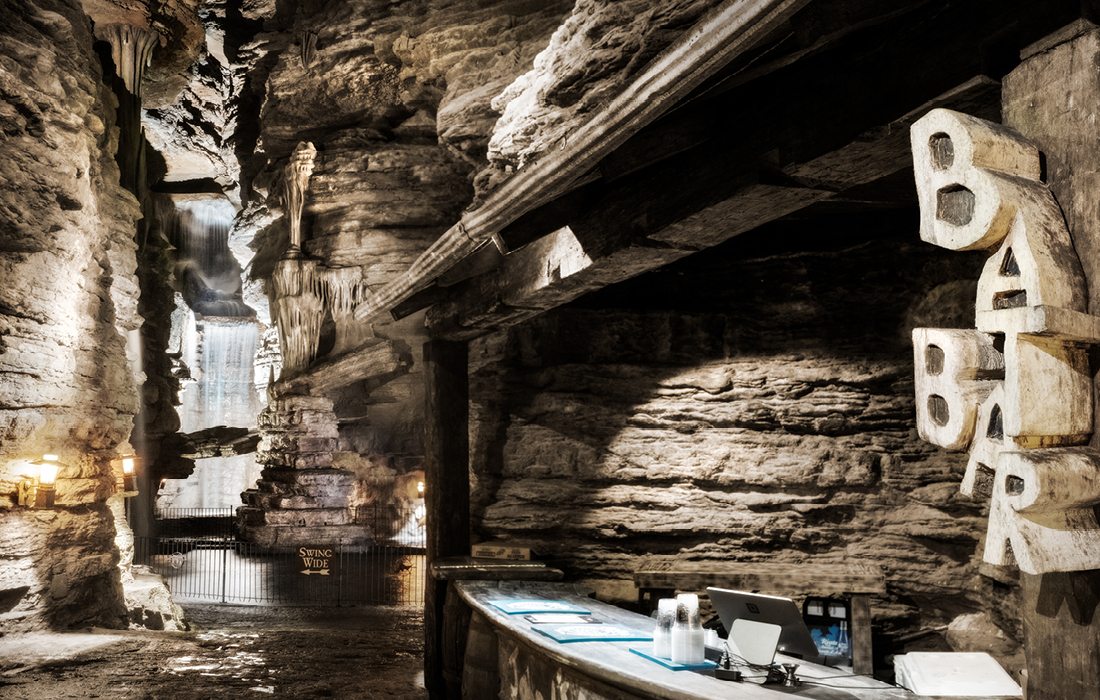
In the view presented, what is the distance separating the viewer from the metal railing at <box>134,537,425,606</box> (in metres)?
12.6

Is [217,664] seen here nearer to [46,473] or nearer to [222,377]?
[46,473]

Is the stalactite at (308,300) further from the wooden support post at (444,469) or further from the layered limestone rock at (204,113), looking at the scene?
the wooden support post at (444,469)

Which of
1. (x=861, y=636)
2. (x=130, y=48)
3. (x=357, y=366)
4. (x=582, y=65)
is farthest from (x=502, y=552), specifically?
(x=130, y=48)

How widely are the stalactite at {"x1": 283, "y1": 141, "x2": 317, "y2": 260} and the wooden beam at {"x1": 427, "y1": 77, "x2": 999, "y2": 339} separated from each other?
10.9 metres

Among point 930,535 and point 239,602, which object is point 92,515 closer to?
point 239,602

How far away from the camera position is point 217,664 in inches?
295

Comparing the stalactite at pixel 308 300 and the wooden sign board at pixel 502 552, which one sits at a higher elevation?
the stalactite at pixel 308 300

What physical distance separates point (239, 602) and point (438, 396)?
7776mm

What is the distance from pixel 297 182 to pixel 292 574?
6.97 metres

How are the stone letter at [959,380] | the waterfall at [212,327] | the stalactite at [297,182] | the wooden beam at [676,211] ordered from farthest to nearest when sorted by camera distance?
the waterfall at [212,327]
the stalactite at [297,182]
the wooden beam at [676,211]
the stone letter at [959,380]

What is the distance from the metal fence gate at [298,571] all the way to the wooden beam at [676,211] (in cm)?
786

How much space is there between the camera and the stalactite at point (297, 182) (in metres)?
15.0

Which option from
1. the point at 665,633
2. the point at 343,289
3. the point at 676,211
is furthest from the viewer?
the point at 343,289

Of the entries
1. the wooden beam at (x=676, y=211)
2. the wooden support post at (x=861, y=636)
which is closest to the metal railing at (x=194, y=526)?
the wooden support post at (x=861, y=636)
